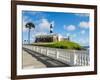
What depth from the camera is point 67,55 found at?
201 cm

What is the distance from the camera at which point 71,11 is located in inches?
79.1

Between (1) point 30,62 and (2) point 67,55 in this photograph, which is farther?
(2) point 67,55

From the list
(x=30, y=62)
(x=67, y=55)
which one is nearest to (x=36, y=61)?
(x=30, y=62)

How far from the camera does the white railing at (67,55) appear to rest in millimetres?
1940

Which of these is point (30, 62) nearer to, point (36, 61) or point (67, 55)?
point (36, 61)

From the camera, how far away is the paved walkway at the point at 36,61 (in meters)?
1.89

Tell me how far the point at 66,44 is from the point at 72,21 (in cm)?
26

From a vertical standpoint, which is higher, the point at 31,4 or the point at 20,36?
the point at 31,4

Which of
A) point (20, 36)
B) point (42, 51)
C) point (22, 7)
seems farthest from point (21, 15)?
point (42, 51)

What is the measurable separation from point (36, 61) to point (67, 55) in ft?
1.12

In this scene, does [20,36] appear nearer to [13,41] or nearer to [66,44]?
[13,41]

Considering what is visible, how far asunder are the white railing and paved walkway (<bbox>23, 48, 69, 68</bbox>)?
4 cm

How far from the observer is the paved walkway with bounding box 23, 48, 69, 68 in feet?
6.21

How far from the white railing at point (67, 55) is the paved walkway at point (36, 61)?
38 millimetres
